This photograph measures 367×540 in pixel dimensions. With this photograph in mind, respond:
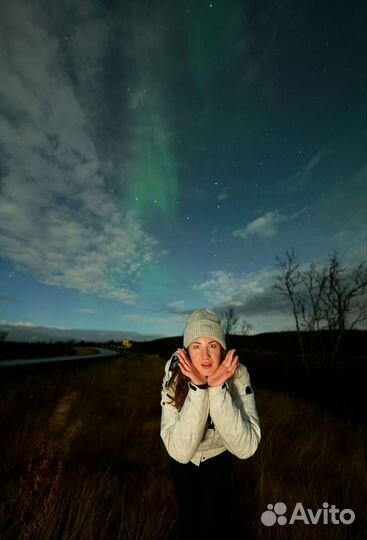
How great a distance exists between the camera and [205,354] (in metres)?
1.98

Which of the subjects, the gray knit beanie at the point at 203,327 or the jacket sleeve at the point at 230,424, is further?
the gray knit beanie at the point at 203,327

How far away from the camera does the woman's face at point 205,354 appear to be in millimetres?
1904

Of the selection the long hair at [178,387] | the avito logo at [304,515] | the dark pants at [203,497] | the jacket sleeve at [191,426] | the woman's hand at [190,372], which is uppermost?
the woman's hand at [190,372]

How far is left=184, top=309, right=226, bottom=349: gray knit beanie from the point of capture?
2068mm

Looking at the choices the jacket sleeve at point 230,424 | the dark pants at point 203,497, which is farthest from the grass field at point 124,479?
the jacket sleeve at point 230,424

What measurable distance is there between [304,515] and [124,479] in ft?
6.69

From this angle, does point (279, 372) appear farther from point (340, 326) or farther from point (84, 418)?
point (84, 418)

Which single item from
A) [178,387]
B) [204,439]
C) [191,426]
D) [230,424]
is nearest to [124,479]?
[204,439]

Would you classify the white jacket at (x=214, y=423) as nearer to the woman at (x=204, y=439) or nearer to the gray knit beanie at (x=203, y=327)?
the woman at (x=204, y=439)

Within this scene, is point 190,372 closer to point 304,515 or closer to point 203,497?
point 203,497

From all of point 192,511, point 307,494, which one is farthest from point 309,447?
point 192,511

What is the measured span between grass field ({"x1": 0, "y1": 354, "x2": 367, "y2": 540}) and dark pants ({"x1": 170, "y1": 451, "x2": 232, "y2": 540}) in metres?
0.55

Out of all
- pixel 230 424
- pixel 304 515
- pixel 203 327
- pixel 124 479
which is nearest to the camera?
pixel 230 424

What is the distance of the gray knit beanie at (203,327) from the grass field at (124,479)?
3.28 ft
